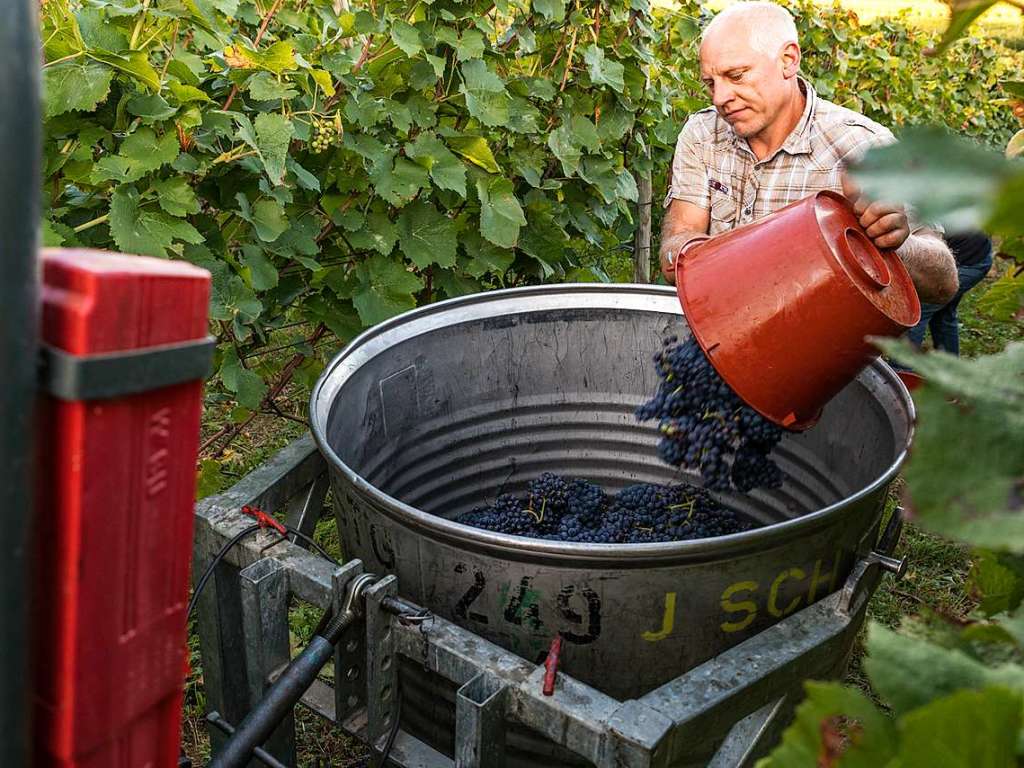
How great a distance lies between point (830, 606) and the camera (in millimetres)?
1618

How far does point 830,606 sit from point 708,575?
259mm

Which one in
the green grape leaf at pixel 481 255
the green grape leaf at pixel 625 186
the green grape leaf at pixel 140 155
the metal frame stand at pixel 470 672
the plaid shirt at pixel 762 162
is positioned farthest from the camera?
the green grape leaf at pixel 625 186

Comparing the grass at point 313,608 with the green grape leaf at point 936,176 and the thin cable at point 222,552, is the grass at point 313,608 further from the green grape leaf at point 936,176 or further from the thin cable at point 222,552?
the green grape leaf at point 936,176

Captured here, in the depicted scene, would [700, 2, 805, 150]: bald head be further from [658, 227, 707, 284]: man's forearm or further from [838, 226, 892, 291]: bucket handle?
[838, 226, 892, 291]: bucket handle

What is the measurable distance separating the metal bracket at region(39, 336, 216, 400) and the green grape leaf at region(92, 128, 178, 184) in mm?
1296

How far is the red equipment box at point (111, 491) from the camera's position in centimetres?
65

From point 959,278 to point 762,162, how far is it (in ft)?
5.74

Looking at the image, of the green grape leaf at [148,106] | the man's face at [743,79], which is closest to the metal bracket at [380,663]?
the green grape leaf at [148,106]

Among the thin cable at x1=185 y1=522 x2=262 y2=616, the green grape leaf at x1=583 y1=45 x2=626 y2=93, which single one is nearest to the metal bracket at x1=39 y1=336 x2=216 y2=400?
the thin cable at x1=185 y1=522 x2=262 y2=616

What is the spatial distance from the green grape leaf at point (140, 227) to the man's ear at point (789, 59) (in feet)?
5.36

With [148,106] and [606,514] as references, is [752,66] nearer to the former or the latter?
[606,514]

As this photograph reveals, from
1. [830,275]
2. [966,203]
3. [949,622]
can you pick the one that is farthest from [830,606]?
[966,203]

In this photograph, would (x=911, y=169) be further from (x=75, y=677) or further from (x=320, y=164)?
(x=320, y=164)

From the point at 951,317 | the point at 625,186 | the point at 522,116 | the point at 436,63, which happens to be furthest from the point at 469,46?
the point at 951,317
